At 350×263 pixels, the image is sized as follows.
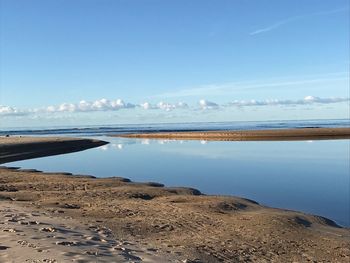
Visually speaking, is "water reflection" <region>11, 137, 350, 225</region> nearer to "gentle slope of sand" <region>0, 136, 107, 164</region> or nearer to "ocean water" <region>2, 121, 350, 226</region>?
"ocean water" <region>2, 121, 350, 226</region>

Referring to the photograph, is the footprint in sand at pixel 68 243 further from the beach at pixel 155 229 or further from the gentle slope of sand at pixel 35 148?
the gentle slope of sand at pixel 35 148

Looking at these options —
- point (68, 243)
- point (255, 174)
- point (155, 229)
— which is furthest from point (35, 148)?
point (68, 243)

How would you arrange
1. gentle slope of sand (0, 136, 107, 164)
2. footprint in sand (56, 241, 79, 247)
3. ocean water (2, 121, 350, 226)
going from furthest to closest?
gentle slope of sand (0, 136, 107, 164) → ocean water (2, 121, 350, 226) → footprint in sand (56, 241, 79, 247)

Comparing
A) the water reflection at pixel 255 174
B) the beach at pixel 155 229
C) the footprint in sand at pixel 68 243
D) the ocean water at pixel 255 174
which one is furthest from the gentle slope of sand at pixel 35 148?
the footprint in sand at pixel 68 243

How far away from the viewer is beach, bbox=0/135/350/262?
10977 mm

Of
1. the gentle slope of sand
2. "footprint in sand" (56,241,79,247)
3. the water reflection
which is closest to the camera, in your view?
"footprint in sand" (56,241,79,247)

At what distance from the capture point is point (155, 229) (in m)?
15.0

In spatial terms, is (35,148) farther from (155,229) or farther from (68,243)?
(68,243)

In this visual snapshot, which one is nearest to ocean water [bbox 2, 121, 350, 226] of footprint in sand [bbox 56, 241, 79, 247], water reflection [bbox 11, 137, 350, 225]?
water reflection [bbox 11, 137, 350, 225]

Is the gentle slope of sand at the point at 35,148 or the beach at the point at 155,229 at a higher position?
the gentle slope of sand at the point at 35,148

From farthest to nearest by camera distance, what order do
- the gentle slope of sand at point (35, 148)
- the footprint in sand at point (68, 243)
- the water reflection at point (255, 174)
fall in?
the gentle slope of sand at point (35, 148)
the water reflection at point (255, 174)
the footprint in sand at point (68, 243)

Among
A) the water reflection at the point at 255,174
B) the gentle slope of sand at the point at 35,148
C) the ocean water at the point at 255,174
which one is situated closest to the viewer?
the ocean water at the point at 255,174

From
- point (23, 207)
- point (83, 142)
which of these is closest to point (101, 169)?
point (23, 207)

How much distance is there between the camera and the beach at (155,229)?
11.0 metres
